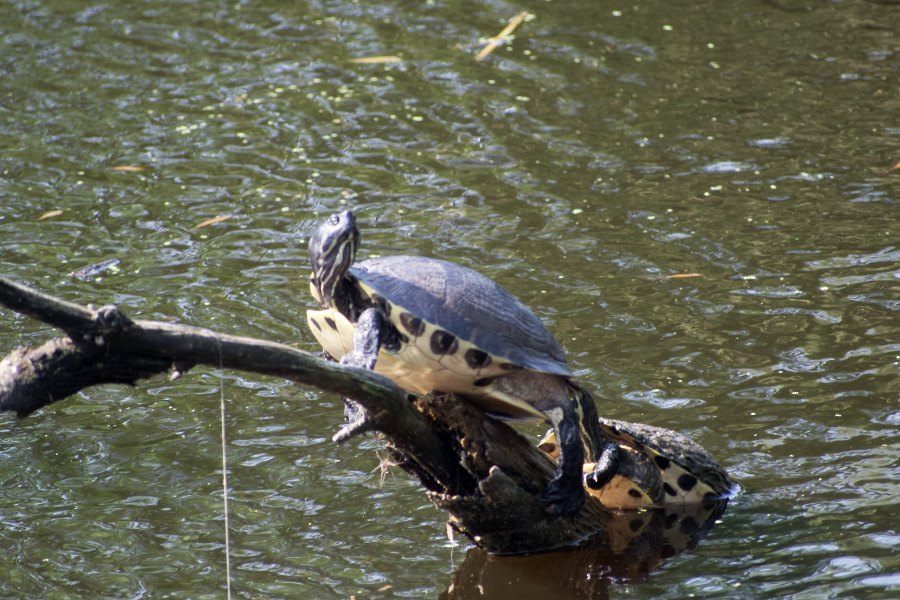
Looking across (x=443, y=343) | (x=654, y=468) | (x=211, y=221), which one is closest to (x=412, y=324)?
(x=443, y=343)

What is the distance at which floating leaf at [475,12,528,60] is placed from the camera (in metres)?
10.1

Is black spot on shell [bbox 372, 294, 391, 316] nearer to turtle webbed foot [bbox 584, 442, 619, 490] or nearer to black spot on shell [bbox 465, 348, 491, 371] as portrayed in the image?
black spot on shell [bbox 465, 348, 491, 371]

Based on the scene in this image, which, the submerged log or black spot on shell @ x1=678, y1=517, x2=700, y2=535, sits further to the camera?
black spot on shell @ x1=678, y1=517, x2=700, y2=535

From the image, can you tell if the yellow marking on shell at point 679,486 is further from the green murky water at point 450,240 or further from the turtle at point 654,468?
the green murky water at point 450,240

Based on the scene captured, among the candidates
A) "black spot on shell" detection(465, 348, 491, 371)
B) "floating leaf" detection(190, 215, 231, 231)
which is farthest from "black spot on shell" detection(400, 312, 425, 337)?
"floating leaf" detection(190, 215, 231, 231)

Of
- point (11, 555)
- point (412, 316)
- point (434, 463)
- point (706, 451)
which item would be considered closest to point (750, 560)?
point (706, 451)

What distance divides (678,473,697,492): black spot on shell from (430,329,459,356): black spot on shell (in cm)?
144

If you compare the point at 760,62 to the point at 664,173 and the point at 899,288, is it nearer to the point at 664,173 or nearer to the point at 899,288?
the point at 664,173

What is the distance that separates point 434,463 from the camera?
3520mm

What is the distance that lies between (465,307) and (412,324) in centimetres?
25

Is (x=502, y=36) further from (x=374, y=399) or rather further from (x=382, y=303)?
(x=374, y=399)

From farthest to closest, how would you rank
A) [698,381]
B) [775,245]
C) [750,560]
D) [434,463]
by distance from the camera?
[775,245], [698,381], [750,560], [434,463]

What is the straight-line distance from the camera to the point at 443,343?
358 cm

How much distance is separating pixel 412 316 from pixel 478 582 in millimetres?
Answer: 1193
